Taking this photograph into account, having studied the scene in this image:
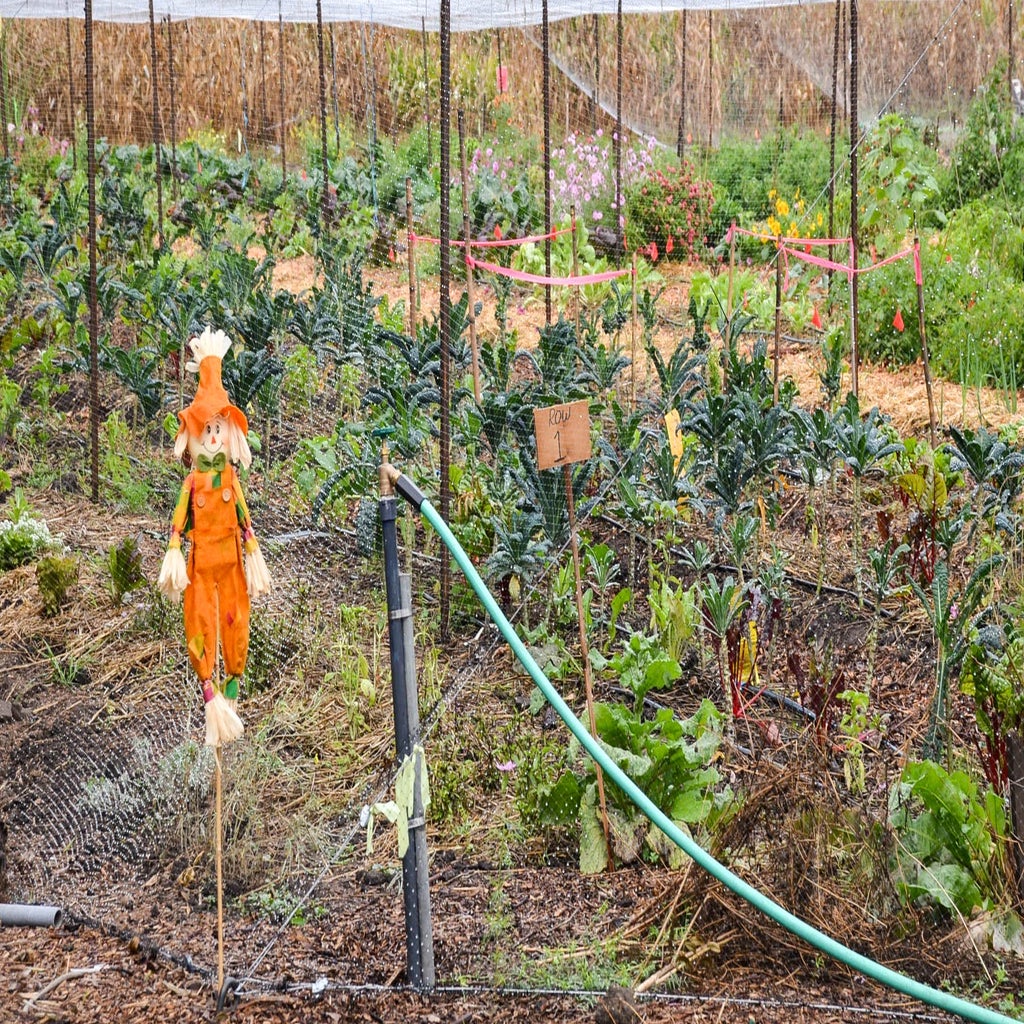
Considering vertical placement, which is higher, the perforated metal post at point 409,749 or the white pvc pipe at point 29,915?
the perforated metal post at point 409,749

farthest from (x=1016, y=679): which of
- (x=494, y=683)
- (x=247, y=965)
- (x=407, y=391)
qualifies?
(x=407, y=391)

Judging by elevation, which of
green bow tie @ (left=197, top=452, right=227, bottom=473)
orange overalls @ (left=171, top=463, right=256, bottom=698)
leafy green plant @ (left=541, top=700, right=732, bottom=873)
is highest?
green bow tie @ (left=197, top=452, right=227, bottom=473)

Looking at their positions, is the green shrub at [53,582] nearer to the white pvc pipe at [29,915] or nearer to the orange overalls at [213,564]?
the white pvc pipe at [29,915]

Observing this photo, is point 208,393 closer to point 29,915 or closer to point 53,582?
point 29,915

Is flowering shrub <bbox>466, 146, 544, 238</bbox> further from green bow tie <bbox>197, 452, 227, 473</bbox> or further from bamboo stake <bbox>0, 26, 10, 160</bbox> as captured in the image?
green bow tie <bbox>197, 452, 227, 473</bbox>

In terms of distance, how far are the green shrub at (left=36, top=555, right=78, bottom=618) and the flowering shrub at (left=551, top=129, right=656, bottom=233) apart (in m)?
6.21

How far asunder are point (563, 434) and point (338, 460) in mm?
2366

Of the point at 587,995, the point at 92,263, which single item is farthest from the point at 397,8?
the point at 587,995

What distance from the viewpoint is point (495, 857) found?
3090 millimetres

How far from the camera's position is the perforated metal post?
2482 mm

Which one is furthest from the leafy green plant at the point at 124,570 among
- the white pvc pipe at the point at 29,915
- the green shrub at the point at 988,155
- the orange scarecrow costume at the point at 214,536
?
the green shrub at the point at 988,155

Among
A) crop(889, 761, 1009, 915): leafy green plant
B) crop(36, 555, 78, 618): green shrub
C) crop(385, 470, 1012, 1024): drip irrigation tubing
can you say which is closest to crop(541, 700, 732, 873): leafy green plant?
crop(889, 761, 1009, 915): leafy green plant

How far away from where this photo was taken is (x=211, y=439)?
2564 mm

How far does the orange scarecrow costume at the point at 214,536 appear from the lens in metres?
2.54
